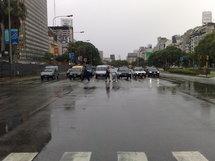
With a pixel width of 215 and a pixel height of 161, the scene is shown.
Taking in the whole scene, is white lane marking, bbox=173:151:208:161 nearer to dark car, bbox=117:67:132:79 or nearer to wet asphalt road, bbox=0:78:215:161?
wet asphalt road, bbox=0:78:215:161

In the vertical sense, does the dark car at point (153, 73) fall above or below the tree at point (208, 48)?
below

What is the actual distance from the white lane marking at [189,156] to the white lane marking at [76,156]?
1764mm

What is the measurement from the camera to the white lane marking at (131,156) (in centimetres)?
1028

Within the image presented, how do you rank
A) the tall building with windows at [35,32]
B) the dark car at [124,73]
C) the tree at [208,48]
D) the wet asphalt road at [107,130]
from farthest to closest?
the tall building with windows at [35,32]
the tree at [208,48]
the dark car at [124,73]
the wet asphalt road at [107,130]

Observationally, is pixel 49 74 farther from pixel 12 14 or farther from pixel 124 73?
pixel 12 14

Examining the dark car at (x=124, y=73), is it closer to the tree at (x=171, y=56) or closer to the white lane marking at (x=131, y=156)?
the white lane marking at (x=131, y=156)

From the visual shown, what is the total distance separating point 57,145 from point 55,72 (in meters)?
58.5

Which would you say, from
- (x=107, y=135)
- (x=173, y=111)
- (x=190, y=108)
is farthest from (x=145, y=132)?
(x=190, y=108)

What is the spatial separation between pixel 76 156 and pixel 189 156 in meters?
2.25

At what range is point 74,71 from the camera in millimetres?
68250

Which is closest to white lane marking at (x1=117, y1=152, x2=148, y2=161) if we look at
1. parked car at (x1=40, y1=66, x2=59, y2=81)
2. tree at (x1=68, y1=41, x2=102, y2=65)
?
A: parked car at (x1=40, y1=66, x2=59, y2=81)

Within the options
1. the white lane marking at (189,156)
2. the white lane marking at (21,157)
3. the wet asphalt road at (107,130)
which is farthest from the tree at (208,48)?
the white lane marking at (21,157)

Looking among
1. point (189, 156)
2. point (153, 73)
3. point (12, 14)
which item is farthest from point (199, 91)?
point (153, 73)

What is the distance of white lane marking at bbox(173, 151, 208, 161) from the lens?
33.6 feet
